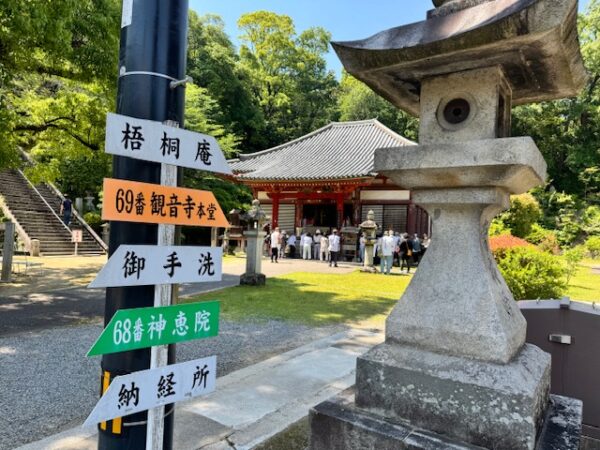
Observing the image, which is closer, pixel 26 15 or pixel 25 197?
pixel 26 15

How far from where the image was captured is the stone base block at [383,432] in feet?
7.02

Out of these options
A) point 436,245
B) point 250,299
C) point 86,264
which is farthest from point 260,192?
point 436,245

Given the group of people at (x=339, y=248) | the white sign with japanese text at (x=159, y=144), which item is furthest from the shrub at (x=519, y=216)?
the white sign with japanese text at (x=159, y=144)

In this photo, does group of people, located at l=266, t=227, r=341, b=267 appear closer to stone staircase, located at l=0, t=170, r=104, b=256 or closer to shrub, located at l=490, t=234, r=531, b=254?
stone staircase, located at l=0, t=170, r=104, b=256

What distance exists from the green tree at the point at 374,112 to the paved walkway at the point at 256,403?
29603 millimetres

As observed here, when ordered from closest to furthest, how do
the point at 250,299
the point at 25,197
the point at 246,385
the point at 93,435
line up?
the point at 93,435, the point at 246,385, the point at 250,299, the point at 25,197

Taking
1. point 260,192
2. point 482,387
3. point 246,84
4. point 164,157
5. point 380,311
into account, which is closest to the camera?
point 164,157

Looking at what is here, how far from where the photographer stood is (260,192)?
22.5 m

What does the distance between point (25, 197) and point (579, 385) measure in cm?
2245

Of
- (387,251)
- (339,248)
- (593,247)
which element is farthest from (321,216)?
(593,247)

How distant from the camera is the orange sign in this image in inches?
61.8

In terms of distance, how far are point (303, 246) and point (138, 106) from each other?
16741mm

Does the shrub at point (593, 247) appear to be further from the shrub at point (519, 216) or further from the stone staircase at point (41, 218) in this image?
the stone staircase at point (41, 218)

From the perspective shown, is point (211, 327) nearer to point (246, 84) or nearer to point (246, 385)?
point (246, 385)
